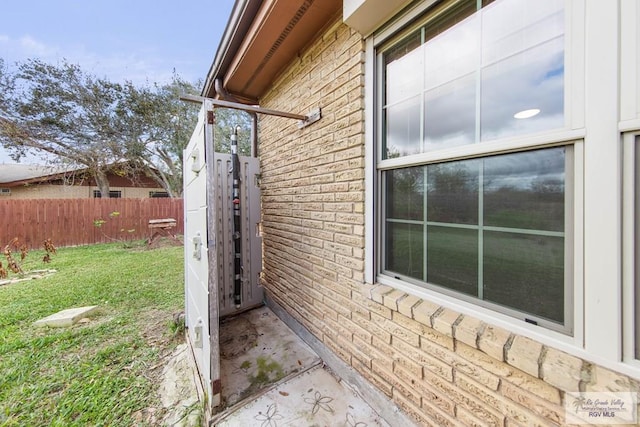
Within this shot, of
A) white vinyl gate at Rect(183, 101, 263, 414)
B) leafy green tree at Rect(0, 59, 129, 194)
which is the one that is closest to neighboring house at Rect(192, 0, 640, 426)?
white vinyl gate at Rect(183, 101, 263, 414)

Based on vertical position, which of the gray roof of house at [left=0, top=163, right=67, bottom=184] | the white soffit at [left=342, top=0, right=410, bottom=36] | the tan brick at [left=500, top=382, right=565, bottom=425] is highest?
the gray roof of house at [left=0, top=163, right=67, bottom=184]

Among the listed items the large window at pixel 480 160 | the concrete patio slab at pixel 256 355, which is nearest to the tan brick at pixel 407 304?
the large window at pixel 480 160

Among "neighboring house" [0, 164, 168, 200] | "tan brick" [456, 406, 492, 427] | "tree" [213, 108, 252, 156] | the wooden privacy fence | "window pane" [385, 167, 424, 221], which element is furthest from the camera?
"neighboring house" [0, 164, 168, 200]

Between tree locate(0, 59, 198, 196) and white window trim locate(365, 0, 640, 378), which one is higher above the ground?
tree locate(0, 59, 198, 196)

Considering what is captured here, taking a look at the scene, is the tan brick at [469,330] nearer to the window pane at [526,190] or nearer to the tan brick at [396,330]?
the tan brick at [396,330]

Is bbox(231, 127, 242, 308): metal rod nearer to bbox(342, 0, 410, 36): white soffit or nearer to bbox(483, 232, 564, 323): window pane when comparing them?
bbox(342, 0, 410, 36): white soffit

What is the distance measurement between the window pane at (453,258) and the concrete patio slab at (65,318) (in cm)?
426

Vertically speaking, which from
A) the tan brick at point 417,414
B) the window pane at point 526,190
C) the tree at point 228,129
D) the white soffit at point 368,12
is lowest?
the tan brick at point 417,414

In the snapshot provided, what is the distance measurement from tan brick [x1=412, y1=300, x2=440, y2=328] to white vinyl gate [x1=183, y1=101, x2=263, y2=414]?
1.31m

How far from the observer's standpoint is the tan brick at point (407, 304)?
4.76 ft

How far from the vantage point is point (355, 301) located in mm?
1928

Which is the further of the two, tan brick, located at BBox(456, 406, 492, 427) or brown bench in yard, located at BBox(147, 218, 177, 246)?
brown bench in yard, located at BBox(147, 218, 177, 246)

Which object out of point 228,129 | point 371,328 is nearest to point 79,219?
point 228,129

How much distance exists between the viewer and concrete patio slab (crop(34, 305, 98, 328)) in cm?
310
